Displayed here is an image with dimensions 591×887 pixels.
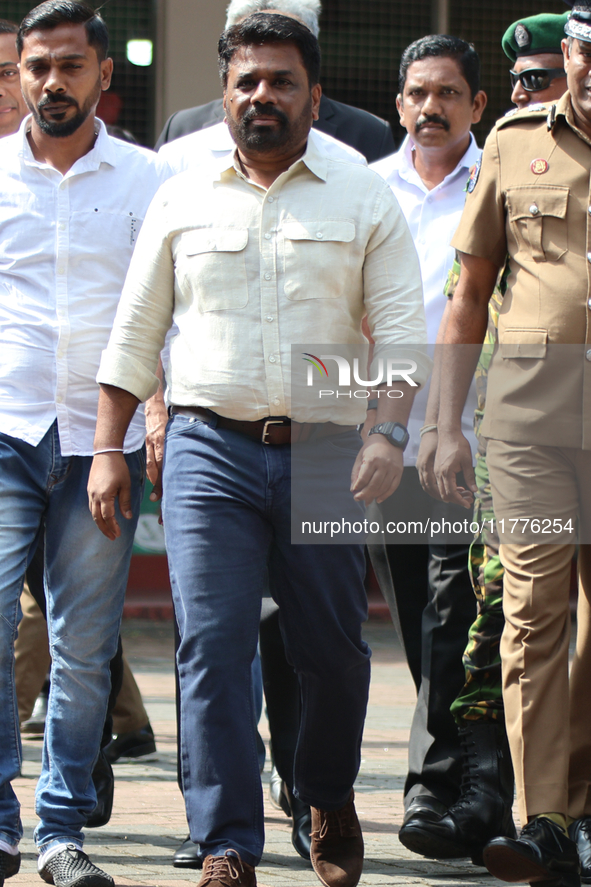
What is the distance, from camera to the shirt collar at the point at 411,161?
5.11 metres

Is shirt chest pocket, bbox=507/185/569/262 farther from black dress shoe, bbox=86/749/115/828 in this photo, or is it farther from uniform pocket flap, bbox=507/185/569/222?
black dress shoe, bbox=86/749/115/828

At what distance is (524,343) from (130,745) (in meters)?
2.85

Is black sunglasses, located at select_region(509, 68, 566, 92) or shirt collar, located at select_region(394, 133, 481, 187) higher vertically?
black sunglasses, located at select_region(509, 68, 566, 92)

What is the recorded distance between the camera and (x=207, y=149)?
4816 millimetres

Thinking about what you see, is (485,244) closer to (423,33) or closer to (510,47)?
(510,47)

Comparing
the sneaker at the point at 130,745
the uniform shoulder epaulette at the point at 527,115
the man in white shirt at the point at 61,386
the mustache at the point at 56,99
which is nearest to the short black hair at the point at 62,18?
the man in white shirt at the point at 61,386

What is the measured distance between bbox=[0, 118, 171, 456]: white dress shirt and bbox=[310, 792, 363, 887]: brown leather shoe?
1.19 metres

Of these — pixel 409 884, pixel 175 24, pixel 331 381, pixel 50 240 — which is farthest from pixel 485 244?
pixel 175 24

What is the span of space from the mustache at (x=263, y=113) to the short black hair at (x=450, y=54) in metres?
1.50

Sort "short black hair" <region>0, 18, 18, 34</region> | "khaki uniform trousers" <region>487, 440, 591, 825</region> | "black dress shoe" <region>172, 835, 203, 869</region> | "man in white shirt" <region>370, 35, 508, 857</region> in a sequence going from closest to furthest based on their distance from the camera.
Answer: "khaki uniform trousers" <region>487, 440, 591, 825</region> < "black dress shoe" <region>172, 835, 203, 869</region> < "man in white shirt" <region>370, 35, 508, 857</region> < "short black hair" <region>0, 18, 18, 34</region>

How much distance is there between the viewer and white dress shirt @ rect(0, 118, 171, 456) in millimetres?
4117

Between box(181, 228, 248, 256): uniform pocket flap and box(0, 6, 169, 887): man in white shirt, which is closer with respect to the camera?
box(181, 228, 248, 256): uniform pocket flap

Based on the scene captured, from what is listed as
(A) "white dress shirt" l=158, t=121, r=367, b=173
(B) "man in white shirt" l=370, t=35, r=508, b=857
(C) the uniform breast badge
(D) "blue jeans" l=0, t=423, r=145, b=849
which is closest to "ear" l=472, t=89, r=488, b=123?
(B) "man in white shirt" l=370, t=35, r=508, b=857

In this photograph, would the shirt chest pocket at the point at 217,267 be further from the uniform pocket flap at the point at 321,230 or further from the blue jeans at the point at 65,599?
the blue jeans at the point at 65,599
